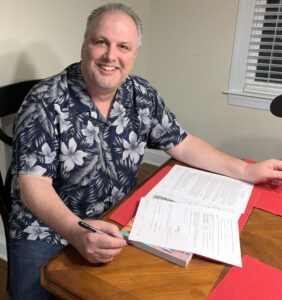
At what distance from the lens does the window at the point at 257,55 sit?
2.11 meters

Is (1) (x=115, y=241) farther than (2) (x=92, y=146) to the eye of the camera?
No

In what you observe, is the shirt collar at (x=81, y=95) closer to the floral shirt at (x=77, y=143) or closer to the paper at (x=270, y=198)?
the floral shirt at (x=77, y=143)

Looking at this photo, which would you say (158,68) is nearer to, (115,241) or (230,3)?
(230,3)

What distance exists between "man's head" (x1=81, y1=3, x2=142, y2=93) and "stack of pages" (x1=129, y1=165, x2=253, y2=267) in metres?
0.40

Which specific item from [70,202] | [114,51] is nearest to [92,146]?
[70,202]

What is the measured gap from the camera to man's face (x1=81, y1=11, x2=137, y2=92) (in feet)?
3.38

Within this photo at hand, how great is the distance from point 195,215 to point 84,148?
42 centimetres

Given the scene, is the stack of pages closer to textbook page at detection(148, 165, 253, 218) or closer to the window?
textbook page at detection(148, 165, 253, 218)

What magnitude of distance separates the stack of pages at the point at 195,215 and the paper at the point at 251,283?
0.10 ft

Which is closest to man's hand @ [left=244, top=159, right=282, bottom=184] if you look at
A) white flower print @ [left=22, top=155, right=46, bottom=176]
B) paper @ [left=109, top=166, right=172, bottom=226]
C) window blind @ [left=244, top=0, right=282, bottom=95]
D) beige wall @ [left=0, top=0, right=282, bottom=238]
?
paper @ [left=109, top=166, right=172, bottom=226]

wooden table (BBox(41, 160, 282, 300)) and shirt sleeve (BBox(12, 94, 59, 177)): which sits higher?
shirt sleeve (BBox(12, 94, 59, 177))

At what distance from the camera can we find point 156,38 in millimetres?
2488

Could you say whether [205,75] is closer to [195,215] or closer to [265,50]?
[265,50]

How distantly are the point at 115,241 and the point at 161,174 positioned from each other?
47cm
